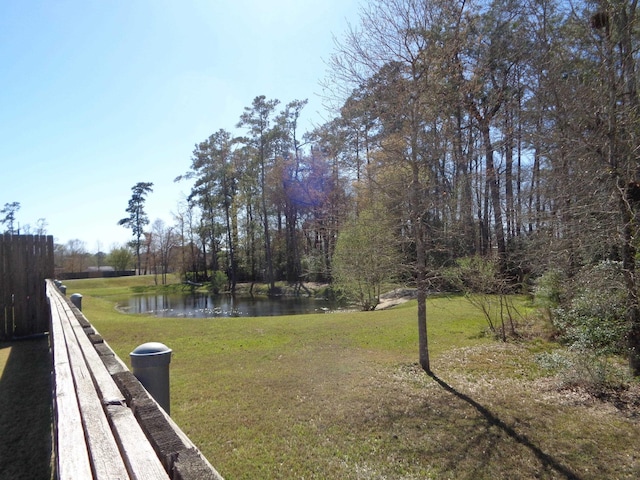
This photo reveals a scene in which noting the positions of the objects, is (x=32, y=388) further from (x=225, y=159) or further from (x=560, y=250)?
(x=225, y=159)

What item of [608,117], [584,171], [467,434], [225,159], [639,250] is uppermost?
[225,159]

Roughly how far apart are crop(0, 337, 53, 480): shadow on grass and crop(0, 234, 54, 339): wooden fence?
1.62 metres

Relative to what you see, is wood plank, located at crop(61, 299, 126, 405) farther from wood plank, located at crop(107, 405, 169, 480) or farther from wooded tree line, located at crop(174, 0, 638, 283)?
wooded tree line, located at crop(174, 0, 638, 283)

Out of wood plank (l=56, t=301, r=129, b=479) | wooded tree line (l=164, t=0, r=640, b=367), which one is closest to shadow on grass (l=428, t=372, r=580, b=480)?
wooded tree line (l=164, t=0, r=640, b=367)

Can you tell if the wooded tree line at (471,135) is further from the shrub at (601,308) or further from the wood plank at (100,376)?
the wood plank at (100,376)

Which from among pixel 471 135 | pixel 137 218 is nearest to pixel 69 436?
pixel 471 135

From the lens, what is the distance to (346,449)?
12.1 ft

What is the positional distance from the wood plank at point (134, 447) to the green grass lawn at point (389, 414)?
2333 mm

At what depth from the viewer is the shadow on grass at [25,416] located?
332cm

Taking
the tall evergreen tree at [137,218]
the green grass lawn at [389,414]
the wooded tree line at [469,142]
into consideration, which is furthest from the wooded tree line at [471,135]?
the tall evergreen tree at [137,218]

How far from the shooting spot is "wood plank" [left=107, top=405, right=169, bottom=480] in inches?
39.4

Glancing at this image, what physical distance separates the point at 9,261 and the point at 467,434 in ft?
31.4

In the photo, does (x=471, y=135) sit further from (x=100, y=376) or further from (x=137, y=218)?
(x=137, y=218)

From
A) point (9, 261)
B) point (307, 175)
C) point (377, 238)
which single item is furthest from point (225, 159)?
point (377, 238)
